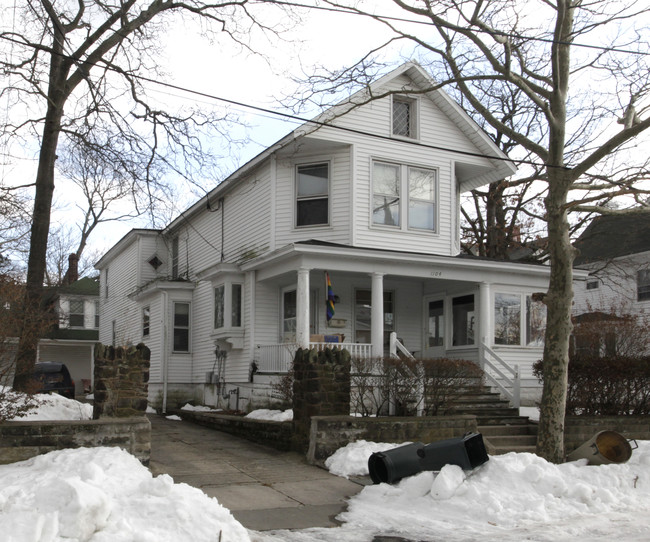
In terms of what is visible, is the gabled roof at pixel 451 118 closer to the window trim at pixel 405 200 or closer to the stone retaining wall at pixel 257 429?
the window trim at pixel 405 200

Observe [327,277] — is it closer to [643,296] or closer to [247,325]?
[247,325]

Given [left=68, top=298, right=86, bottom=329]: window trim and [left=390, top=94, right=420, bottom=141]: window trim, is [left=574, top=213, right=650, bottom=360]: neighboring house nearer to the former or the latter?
[left=390, top=94, right=420, bottom=141]: window trim

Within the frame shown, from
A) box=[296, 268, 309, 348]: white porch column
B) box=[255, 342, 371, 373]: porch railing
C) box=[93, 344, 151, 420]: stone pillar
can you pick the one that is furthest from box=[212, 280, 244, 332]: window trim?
box=[93, 344, 151, 420]: stone pillar

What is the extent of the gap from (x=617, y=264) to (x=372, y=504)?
75.3 feet

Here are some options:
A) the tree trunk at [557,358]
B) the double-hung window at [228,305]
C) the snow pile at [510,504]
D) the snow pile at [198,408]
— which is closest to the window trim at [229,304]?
the double-hung window at [228,305]

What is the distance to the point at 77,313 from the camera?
3659 centimetres

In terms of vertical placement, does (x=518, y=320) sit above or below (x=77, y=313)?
below

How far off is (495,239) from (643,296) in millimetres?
6331

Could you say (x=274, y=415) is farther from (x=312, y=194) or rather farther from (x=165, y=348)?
(x=165, y=348)

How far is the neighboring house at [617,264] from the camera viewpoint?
27.1 metres

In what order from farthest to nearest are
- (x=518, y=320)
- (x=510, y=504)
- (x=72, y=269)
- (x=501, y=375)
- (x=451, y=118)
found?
(x=72, y=269)
(x=451, y=118)
(x=518, y=320)
(x=501, y=375)
(x=510, y=504)

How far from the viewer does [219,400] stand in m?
19.1

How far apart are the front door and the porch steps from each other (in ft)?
11.6

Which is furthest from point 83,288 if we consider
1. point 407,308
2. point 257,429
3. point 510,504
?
point 510,504
